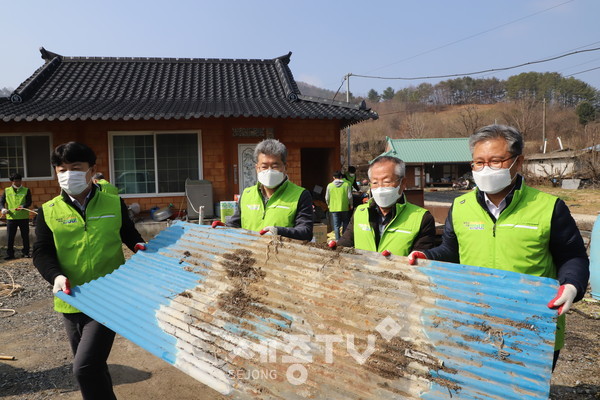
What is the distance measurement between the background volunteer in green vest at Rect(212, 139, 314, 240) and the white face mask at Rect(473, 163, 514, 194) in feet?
3.99

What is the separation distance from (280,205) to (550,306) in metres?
1.85

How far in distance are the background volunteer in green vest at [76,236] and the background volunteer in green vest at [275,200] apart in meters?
0.72

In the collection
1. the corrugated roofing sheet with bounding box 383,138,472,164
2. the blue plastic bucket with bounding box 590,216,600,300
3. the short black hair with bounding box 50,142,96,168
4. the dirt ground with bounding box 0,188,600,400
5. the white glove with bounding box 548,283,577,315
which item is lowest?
the dirt ground with bounding box 0,188,600,400

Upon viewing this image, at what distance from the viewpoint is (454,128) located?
191ft

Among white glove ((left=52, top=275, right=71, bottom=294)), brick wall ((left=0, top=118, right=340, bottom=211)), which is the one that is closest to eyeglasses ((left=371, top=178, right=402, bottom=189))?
white glove ((left=52, top=275, right=71, bottom=294))

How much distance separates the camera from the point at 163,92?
12078 mm

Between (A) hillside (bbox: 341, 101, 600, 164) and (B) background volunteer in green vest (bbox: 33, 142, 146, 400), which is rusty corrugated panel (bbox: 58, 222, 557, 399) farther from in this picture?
(A) hillside (bbox: 341, 101, 600, 164)

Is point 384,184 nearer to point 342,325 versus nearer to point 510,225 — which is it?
point 510,225

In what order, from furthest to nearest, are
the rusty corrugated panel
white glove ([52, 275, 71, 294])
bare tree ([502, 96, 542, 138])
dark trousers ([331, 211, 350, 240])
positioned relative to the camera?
1. bare tree ([502, 96, 542, 138])
2. dark trousers ([331, 211, 350, 240])
3. white glove ([52, 275, 71, 294])
4. the rusty corrugated panel

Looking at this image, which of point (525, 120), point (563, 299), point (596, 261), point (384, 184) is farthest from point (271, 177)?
point (525, 120)

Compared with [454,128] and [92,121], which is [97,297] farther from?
[454,128]

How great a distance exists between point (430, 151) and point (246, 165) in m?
26.7

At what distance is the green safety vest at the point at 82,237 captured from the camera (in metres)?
2.59

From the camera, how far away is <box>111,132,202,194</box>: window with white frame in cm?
1094
